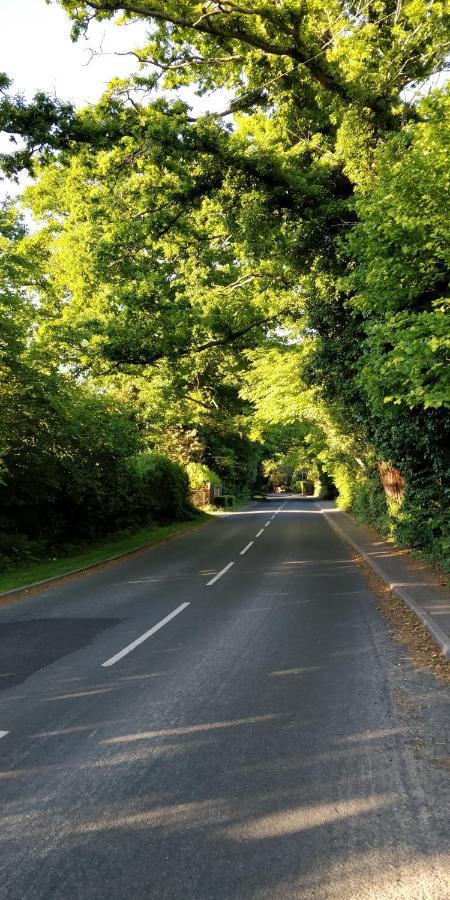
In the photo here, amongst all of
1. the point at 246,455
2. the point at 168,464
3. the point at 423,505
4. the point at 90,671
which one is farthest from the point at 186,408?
the point at 90,671

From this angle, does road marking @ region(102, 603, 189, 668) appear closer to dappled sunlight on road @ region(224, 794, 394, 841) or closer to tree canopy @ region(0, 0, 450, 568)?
dappled sunlight on road @ region(224, 794, 394, 841)

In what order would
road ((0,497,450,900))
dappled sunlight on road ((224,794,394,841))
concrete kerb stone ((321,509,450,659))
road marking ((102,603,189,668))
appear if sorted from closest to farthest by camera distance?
road ((0,497,450,900)) → dappled sunlight on road ((224,794,394,841)) → road marking ((102,603,189,668)) → concrete kerb stone ((321,509,450,659))

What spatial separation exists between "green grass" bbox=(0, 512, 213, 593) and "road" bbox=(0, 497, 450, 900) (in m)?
4.37

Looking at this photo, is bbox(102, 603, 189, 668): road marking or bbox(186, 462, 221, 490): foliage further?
bbox(186, 462, 221, 490): foliage

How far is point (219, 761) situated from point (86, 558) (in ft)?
42.8

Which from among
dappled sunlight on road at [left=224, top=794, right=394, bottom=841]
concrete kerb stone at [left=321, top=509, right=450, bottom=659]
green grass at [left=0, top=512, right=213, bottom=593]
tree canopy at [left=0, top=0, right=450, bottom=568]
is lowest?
dappled sunlight on road at [left=224, top=794, right=394, bottom=841]

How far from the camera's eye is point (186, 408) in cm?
3488

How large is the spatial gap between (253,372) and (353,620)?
20607 millimetres

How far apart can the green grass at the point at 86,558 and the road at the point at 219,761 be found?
4.37m

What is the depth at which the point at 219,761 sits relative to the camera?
4.19 m

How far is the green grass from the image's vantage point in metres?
13.0

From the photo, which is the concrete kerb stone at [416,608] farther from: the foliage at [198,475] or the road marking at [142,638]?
the foliage at [198,475]

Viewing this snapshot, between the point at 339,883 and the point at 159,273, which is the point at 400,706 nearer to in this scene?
the point at 339,883

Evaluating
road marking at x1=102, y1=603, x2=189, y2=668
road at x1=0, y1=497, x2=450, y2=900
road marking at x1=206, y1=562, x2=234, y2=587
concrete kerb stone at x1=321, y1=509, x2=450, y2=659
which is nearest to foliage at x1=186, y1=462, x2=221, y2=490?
concrete kerb stone at x1=321, y1=509, x2=450, y2=659
